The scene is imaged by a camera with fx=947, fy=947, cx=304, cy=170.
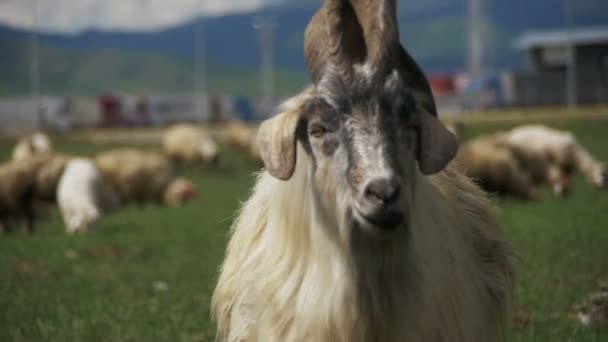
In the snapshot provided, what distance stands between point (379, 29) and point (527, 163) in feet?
53.9

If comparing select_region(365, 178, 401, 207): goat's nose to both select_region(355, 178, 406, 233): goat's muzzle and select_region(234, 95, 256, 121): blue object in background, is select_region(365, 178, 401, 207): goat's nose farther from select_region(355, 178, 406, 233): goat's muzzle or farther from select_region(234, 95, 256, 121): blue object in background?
select_region(234, 95, 256, 121): blue object in background

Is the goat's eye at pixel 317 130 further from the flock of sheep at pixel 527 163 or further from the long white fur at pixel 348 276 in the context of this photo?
the flock of sheep at pixel 527 163

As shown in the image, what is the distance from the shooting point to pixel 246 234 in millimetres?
5199

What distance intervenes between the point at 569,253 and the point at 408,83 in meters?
6.40

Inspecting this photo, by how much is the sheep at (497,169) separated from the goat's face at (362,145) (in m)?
13.0

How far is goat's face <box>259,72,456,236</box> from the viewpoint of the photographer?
13.2 ft

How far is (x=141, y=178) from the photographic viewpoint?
20297 mm

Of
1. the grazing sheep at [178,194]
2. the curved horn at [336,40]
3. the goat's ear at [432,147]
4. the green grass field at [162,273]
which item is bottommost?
the grazing sheep at [178,194]

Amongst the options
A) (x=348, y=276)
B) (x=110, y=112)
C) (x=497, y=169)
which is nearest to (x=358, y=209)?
(x=348, y=276)

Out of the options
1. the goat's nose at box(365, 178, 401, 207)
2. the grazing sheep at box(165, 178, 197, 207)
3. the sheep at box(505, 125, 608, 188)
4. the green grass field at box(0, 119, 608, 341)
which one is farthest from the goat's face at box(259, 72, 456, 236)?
the sheep at box(505, 125, 608, 188)

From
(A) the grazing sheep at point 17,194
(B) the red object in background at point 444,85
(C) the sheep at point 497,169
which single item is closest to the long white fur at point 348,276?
(A) the grazing sheep at point 17,194

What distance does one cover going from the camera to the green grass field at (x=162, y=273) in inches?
284

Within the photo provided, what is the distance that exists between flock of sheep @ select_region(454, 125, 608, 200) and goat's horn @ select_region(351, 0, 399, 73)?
1207 centimetres

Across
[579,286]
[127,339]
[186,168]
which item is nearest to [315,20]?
[127,339]
